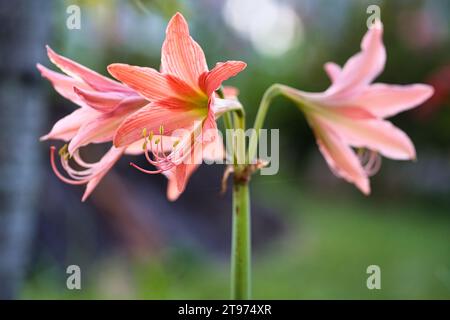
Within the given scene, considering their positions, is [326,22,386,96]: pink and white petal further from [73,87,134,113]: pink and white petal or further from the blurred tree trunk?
the blurred tree trunk

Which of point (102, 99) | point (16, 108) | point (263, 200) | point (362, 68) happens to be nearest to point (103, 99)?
point (102, 99)

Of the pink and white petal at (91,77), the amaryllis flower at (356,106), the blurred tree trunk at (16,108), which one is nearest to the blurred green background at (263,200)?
the blurred tree trunk at (16,108)

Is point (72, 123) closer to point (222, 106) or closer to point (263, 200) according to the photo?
point (222, 106)

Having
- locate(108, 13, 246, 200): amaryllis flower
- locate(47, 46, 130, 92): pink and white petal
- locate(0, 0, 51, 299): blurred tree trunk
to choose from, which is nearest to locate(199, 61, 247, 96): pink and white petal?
locate(108, 13, 246, 200): amaryllis flower

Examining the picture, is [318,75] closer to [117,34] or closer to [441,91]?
[117,34]

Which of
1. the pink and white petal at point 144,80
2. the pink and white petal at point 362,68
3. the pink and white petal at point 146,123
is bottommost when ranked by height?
the pink and white petal at point 146,123

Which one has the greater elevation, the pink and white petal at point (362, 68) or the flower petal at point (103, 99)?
the pink and white petal at point (362, 68)

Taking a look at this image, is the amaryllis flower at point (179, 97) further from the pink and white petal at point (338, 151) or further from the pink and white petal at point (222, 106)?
the pink and white petal at point (338, 151)
